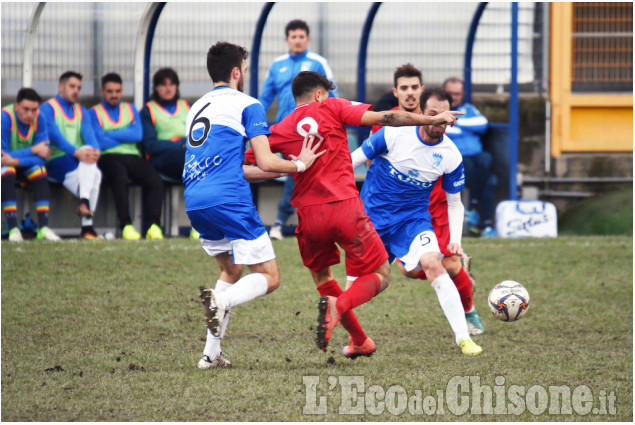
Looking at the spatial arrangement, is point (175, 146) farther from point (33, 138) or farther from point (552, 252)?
point (552, 252)

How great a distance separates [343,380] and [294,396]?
0.43 metres

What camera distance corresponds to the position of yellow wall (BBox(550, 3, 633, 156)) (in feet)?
40.7

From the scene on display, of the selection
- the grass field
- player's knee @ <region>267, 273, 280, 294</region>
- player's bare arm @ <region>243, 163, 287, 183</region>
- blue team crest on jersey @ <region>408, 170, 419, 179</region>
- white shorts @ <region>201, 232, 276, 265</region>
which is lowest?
the grass field

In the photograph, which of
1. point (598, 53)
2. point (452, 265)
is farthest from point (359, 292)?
point (598, 53)

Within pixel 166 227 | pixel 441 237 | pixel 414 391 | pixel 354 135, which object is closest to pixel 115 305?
pixel 441 237

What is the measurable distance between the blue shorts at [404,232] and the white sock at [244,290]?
4.07ft

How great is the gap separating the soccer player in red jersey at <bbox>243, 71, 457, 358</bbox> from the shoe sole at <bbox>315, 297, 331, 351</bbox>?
91 mm

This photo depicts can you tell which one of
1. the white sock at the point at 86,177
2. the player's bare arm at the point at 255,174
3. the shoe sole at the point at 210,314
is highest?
the player's bare arm at the point at 255,174

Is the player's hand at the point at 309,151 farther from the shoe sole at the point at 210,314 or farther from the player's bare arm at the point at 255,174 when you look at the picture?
the shoe sole at the point at 210,314

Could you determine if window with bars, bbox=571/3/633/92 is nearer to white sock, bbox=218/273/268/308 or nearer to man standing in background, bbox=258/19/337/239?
man standing in background, bbox=258/19/337/239

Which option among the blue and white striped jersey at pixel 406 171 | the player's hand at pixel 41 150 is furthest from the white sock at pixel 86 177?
the blue and white striped jersey at pixel 406 171

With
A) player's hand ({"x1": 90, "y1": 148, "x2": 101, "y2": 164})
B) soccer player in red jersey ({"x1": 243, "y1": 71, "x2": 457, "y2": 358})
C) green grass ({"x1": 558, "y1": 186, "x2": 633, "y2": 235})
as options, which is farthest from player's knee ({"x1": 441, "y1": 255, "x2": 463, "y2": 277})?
green grass ({"x1": 558, "y1": 186, "x2": 633, "y2": 235})

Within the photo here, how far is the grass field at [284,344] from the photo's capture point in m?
4.18

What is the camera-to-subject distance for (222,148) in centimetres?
485
